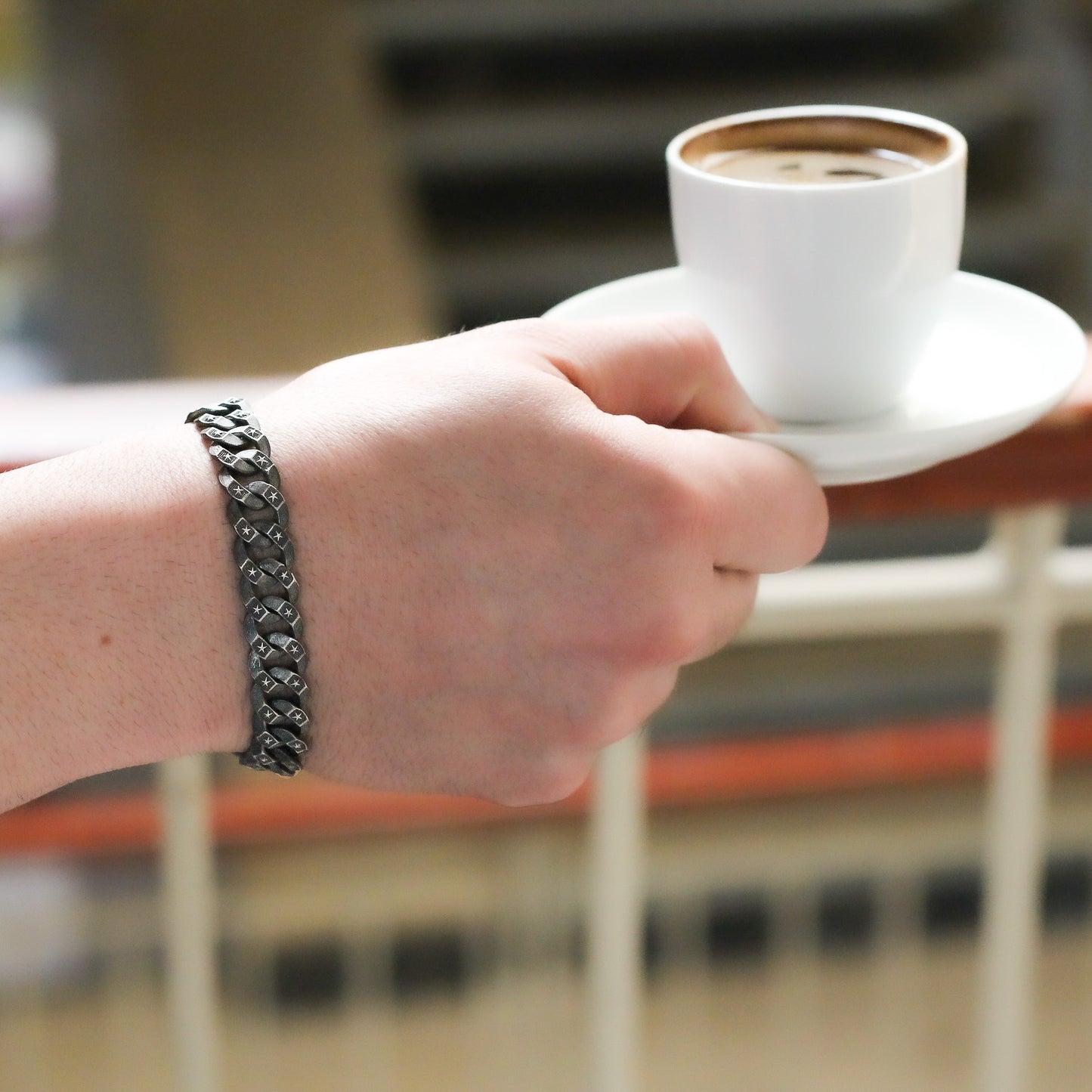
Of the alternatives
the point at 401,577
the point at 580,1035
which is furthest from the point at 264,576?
the point at 580,1035

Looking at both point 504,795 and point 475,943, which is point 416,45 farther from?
point 504,795

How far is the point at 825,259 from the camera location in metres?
0.59

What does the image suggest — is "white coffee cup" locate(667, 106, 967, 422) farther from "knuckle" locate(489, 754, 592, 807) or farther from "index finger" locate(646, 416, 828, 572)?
"knuckle" locate(489, 754, 592, 807)

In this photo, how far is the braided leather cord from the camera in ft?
1.70

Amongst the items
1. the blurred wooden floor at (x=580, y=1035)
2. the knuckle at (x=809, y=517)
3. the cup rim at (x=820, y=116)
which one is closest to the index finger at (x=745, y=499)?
the knuckle at (x=809, y=517)

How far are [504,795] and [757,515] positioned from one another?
145 millimetres

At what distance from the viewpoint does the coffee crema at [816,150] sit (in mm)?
637

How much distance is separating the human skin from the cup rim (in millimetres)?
116

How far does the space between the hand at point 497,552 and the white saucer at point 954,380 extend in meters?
0.04

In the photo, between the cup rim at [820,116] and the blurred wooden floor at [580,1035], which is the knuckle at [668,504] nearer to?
the cup rim at [820,116]

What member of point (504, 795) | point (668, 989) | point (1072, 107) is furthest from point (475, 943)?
point (1072, 107)

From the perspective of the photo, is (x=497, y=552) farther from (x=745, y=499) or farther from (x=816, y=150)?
(x=816, y=150)

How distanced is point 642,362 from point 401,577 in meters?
0.13

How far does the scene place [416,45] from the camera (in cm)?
409
